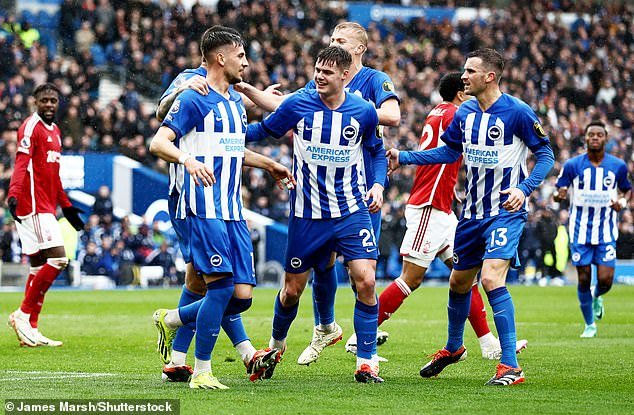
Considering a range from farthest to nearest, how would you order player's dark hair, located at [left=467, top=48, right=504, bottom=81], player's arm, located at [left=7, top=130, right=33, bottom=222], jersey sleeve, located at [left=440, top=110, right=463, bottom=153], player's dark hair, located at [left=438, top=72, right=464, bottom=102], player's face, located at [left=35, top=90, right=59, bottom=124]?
1. player's face, located at [left=35, top=90, right=59, bottom=124]
2. player's arm, located at [left=7, top=130, right=33, bottom=222]
3. player's dark hair, located at [left=438, top=72, right=464, bottom=102]
4. jersey sleeve, located at [left=440, top=110, right=463, bottom=153]
5. player's dark hair, located at [left=467, top=48, right=504, bottom=81]

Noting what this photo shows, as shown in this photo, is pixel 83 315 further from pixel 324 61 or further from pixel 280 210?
pixel 280 210

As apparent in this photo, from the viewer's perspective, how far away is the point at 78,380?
26.9 ft

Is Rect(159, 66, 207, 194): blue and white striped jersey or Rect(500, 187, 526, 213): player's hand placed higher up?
Rect(159, 66, 207, 194): blue and white striped jersey

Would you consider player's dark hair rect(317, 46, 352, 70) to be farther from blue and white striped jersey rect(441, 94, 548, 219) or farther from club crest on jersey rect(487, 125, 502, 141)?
club crest on jersey rect(487, 125, 502, 141)

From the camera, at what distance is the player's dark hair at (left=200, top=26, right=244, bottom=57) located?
7902 millimetres

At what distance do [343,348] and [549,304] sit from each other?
905 centimetres

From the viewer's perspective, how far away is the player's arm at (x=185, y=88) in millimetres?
7796

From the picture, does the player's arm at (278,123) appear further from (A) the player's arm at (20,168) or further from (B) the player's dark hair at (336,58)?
(A) the player's arm at (20,168)

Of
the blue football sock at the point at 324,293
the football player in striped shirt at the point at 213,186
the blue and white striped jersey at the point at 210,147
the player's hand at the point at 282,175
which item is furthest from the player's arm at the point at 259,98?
the blue football sock at the point at 324,293

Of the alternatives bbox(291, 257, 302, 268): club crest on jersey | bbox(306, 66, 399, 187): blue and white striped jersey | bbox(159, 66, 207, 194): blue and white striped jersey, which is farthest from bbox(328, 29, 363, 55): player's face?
bbox(291, 257, 302, 268): club crest on jersey

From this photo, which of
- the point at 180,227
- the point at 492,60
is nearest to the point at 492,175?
the point at 492,60

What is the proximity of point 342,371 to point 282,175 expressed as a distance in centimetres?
189

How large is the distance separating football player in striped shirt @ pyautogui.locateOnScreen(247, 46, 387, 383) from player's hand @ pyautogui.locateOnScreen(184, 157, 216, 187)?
4.58 feet

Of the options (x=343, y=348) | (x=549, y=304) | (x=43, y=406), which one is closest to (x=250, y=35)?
(x=549, y=304)
